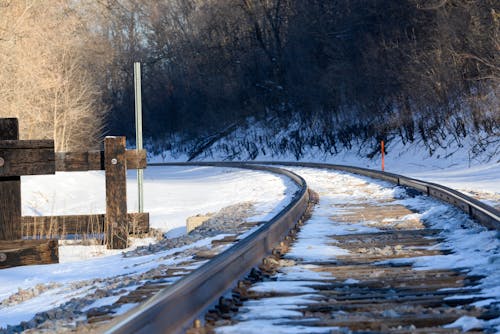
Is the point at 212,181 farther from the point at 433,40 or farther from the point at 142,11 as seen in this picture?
the point at 142,11

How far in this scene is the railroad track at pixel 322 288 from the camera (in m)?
3.75

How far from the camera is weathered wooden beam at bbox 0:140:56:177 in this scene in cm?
769

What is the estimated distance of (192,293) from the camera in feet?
13.2

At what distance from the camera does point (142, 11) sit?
3312 inches

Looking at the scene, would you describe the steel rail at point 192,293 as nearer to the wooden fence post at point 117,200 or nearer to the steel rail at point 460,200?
the steel rail at point 460,200

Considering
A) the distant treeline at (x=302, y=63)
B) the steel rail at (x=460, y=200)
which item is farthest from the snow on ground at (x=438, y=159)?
the steel rail at (x=460, y=200)

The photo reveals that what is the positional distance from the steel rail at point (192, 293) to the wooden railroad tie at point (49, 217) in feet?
8.53

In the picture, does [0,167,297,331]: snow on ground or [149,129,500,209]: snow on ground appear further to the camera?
[149,129,500,209]: snow on ground

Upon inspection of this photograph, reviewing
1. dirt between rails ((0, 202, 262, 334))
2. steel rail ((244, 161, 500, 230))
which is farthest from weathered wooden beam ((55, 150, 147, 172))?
steel rail ((244, 161, 500, 230))

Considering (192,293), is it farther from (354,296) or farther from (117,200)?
(117,200)

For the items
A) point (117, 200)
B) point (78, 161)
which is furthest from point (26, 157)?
point (117, 200)

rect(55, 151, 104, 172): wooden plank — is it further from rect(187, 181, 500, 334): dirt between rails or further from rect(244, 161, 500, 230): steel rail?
rect(244, 161, 500, 230): steel rail

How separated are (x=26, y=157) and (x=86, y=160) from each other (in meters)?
2.33

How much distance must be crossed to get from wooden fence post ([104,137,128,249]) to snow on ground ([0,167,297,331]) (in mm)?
197
